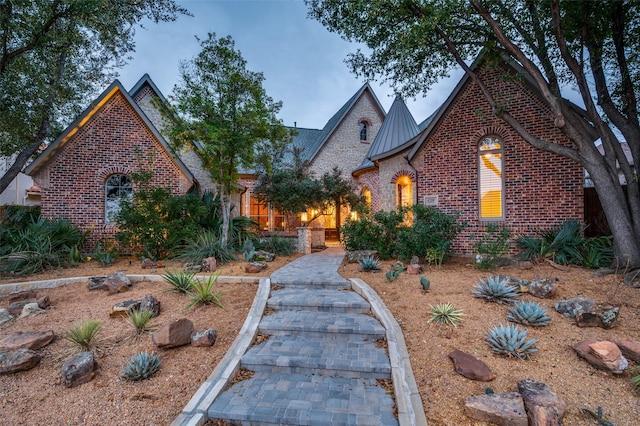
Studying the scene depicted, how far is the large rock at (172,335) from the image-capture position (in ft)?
12.0

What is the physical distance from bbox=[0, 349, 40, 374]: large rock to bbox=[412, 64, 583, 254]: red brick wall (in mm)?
9798

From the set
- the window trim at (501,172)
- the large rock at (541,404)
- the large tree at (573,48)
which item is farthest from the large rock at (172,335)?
the window trim at (501,172)

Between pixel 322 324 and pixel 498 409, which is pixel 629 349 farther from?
pixel 322 324

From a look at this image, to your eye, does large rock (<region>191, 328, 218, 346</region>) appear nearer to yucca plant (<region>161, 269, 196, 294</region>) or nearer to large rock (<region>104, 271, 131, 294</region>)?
yucca plant (<region>161, 269, 196, 294</region>)

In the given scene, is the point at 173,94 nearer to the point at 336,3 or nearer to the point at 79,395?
the point at 336,3

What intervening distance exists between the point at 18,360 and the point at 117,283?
2337mm

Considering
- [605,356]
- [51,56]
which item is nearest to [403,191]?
[605,356]

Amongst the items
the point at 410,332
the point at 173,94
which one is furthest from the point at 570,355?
the point at 173,94

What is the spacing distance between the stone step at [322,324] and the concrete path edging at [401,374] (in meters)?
0.17

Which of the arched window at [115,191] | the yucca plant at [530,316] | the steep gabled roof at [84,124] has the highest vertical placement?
the steep gabled roof at [84,124]

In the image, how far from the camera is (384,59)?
8180 mm

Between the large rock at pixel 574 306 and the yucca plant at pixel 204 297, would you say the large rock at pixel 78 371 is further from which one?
the large rock at pixel 574 306

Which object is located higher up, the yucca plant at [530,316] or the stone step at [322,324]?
the yucca plant at [530,316]

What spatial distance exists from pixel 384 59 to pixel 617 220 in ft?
22.6
